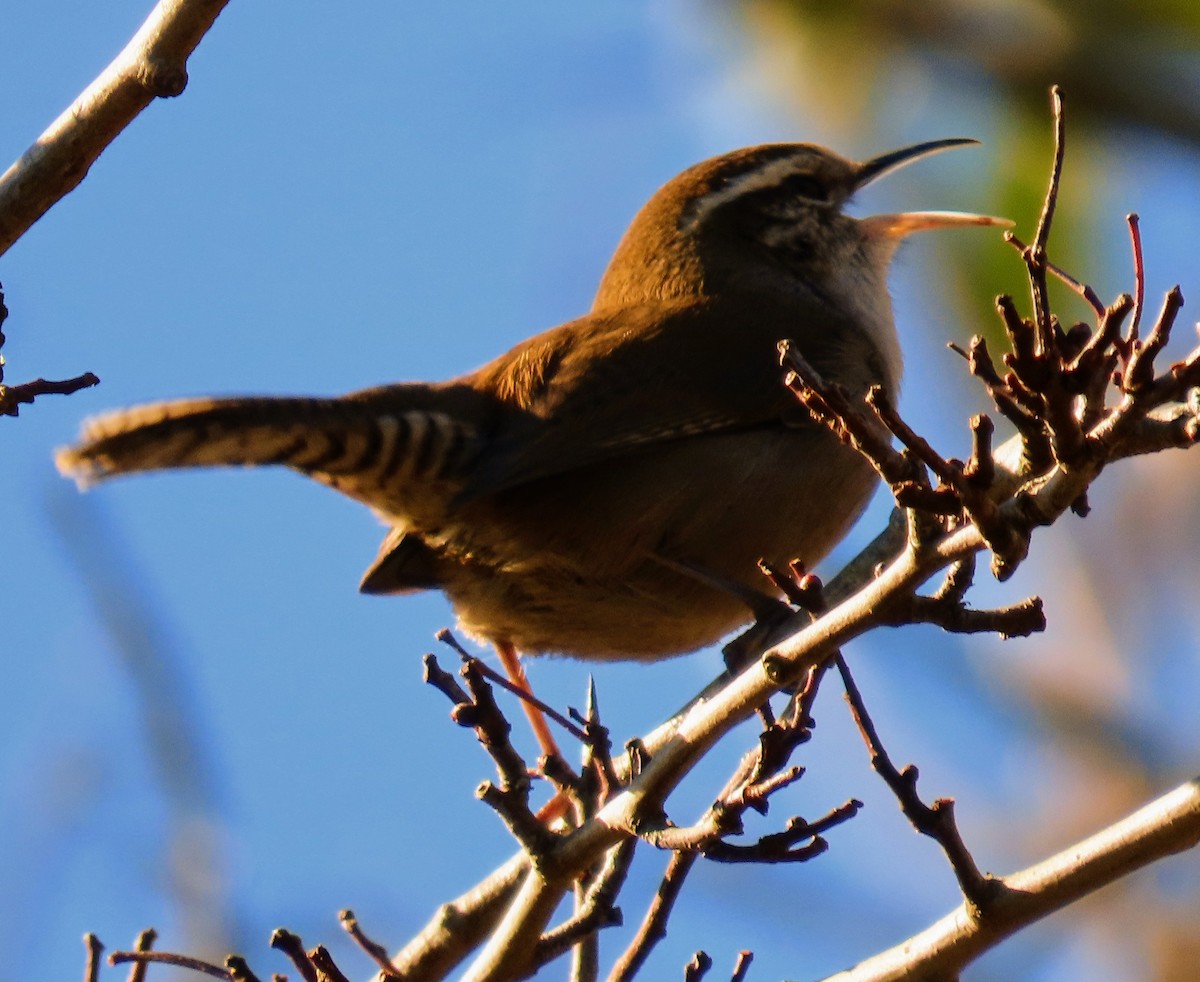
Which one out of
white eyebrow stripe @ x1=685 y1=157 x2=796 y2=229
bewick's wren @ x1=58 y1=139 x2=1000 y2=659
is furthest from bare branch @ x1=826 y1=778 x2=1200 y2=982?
white eyebrow stripe @ x1=685 y1=157 x2=796 y2=229

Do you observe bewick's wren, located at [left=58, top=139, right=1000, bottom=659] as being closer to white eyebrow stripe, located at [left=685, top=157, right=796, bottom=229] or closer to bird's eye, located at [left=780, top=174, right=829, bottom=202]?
white eyebrow stripe, located at [left=685, top=157, right=796, bottom=229]

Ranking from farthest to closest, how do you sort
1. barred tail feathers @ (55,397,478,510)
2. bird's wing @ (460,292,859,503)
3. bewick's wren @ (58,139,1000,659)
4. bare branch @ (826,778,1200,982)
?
bird's wing @ (460,292,859,503) → bewick's wren @ (58,139,1000,659) → barred tail feathers @ (55,397,478,510) → bare branch @ (826,778,1200,982)

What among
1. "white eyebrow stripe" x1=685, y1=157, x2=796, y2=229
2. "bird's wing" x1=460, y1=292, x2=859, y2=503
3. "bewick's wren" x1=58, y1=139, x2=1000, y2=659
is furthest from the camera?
"white eyebrow stripe" x1=685, y1=157, x2=796, y2=229

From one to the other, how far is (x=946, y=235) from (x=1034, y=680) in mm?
3152

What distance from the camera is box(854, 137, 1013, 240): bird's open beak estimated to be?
17.2ft

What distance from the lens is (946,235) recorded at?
5.02m

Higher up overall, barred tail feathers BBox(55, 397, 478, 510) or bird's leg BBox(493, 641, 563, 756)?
barred tail feathers BBox(55, 397, 478, 510)

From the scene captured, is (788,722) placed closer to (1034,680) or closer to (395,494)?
(395,494)

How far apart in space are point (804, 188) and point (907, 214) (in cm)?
44

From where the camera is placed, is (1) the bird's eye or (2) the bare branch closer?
(2) the bare branch

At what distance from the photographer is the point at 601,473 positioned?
4402 millimetres

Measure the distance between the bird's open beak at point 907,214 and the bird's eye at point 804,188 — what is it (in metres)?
0.15

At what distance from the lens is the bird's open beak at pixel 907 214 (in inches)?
206

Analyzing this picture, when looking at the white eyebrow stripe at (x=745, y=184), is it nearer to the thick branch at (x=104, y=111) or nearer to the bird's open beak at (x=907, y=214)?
the bird's open beak at (x=907, y=214)
